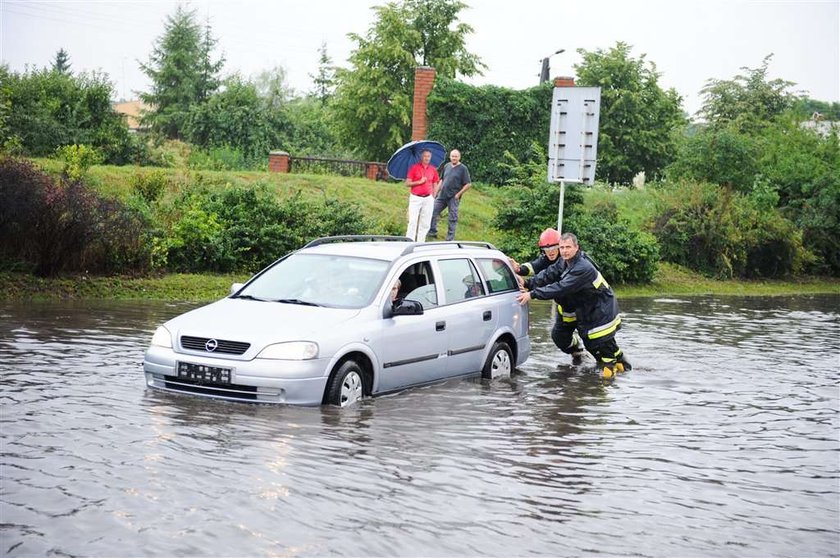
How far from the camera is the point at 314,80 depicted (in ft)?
322

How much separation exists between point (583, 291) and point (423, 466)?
5.79 meters

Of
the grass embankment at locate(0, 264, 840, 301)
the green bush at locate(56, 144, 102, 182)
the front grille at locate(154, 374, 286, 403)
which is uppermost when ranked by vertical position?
the green bush at locate(56, 144, 102, 182)

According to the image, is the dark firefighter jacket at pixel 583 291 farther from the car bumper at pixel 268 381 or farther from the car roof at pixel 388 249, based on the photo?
the car bumper at pixel 268 381

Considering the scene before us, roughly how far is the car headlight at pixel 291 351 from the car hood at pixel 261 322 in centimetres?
5

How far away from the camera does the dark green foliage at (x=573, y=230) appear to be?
2586 centimetres

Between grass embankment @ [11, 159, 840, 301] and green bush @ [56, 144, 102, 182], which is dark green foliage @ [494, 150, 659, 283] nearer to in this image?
grass embankment @ [11, 159, 840, 301]

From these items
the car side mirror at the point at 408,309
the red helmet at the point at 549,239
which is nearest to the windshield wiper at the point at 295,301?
the car side mirror at the point at 408,309

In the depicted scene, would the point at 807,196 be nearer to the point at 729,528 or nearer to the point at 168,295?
the point at 168,295

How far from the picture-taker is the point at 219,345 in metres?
9.92

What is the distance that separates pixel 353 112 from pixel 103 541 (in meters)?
48.2

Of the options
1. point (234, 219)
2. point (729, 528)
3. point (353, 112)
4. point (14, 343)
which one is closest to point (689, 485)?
point (729, 528)

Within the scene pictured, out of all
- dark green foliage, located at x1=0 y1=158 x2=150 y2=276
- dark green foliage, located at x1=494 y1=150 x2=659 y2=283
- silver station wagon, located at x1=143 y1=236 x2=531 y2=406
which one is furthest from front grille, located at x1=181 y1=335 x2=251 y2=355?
dark green foliage, located at x1=494 y1=150 x2=659 y2=283

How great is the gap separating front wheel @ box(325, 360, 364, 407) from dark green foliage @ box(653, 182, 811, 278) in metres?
21.2

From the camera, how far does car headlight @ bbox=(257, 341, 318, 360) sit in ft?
32.1
